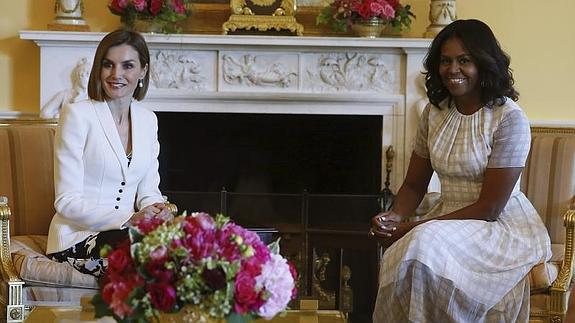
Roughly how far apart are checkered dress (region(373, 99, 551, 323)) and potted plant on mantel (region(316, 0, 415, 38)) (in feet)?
4.38

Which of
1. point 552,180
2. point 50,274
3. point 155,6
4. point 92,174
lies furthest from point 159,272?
point 155,6

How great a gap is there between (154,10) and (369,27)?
40.7 inches

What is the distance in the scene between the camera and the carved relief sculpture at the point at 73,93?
5.01 m

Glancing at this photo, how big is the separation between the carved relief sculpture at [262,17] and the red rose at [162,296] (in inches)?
121

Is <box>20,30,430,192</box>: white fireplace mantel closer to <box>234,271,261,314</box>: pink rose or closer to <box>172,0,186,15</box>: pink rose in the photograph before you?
<box>172,0,186,15</box>: pink rose

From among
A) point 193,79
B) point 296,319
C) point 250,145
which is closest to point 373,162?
point 250,145

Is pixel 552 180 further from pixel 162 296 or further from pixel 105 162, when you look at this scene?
pixel 162 296

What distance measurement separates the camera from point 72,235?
3648 mm

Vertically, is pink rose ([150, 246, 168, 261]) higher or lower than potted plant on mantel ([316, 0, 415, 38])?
lower

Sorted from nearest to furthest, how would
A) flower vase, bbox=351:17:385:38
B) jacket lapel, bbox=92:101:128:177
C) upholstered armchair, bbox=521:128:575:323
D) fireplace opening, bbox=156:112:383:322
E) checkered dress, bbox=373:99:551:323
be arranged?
checkered dress, bbox=373:99:551:323
jacket lapel, bbox=92:101:128:177
upholstered armchair, bbox=521:128:575:323
flower vase, bbox=351:17:385:38
fireplace opening, bbox=156:112:383:322

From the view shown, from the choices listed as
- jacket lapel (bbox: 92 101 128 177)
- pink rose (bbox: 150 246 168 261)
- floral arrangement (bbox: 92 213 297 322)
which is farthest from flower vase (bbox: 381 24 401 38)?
pink rose (bbox: 150 246 168 261)

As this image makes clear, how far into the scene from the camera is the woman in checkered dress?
134 inches

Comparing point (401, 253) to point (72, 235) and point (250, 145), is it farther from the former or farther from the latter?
point (250, 145)

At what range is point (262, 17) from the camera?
16.8 feet
